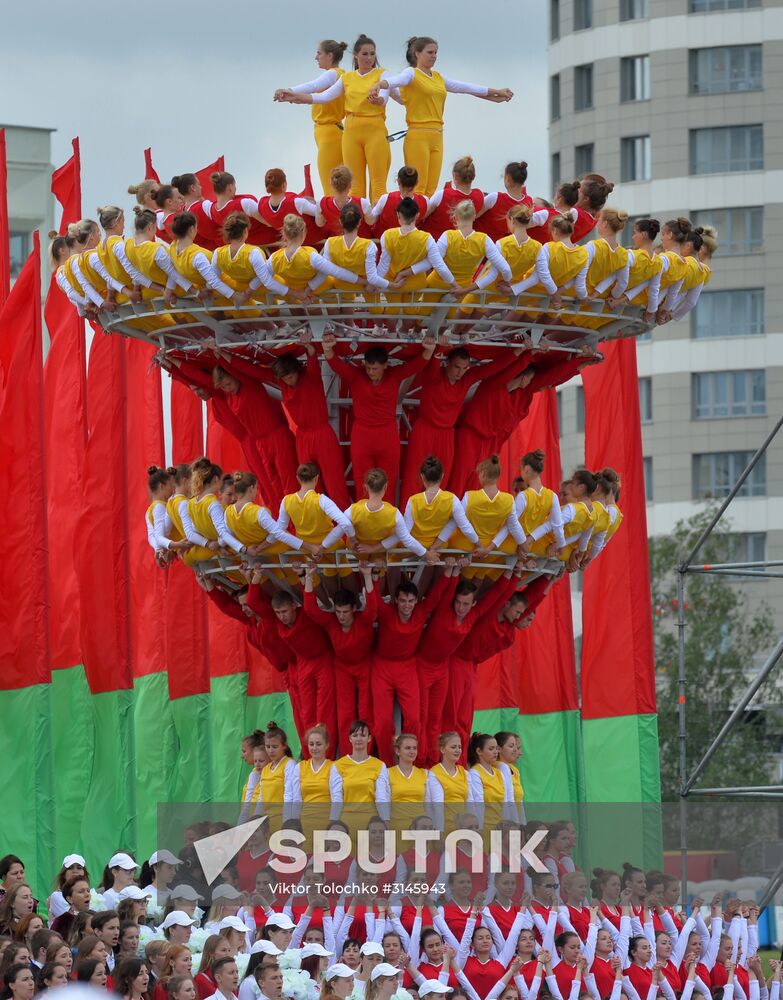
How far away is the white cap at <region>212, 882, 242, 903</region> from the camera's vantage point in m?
19.7

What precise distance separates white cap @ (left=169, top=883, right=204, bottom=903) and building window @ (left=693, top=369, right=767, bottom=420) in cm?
3673

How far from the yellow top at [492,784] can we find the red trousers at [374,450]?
257 centimetres

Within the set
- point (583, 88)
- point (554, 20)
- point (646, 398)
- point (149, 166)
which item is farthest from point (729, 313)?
point (149, 166)

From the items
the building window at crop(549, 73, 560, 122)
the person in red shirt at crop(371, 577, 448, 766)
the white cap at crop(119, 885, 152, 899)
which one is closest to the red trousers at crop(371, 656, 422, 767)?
the person in red shirt at crop(371, 577, 448, 766)

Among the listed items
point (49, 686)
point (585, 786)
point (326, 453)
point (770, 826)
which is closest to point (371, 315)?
point (326, 453)

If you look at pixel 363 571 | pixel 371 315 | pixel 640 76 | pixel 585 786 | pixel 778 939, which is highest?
pixel 640 76

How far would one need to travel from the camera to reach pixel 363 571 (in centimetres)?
1997

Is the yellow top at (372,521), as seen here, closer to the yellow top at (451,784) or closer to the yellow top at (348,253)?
the yellow top at (348,253)

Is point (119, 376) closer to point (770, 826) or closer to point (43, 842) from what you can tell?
point (43, 842)

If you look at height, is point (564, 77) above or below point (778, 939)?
above

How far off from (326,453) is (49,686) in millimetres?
5824

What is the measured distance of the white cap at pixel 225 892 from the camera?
19.7 metres

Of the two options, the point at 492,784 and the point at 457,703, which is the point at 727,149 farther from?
the point at 492,784

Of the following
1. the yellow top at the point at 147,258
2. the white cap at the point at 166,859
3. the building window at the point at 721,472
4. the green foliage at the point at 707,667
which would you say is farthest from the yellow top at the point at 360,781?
the building window at the point at 721,472
